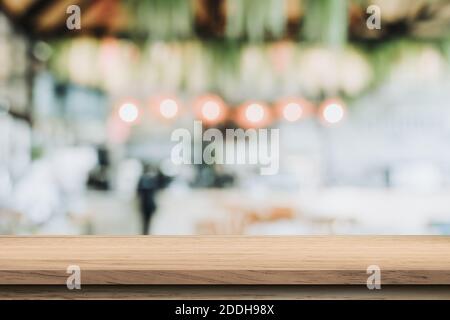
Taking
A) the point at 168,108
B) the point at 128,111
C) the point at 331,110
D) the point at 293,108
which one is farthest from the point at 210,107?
the point at 331,110

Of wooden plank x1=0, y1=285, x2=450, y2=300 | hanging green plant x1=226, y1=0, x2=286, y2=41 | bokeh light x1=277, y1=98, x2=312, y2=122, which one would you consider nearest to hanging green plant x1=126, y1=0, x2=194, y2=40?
hanging green plant x1=226, y1=0, x2=286, y2=41

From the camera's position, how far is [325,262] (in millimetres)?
1313

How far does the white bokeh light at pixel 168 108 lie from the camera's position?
5.20m

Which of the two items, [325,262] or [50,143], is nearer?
[325,262]

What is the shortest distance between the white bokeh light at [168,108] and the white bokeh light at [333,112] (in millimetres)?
1362

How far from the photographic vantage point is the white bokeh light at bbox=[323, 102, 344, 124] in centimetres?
536

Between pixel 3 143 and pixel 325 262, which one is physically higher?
pixel 3 143

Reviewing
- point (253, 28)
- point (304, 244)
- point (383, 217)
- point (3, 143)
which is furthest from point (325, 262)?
point (383, 217)

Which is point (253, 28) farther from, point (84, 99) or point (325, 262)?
point (325, 262)

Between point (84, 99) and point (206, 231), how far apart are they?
1.79 m

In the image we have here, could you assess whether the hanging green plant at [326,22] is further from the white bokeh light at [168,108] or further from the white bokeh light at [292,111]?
the white bokeh light at [168,108]

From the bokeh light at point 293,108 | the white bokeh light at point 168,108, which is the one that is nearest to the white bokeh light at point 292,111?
the bokeh light at point 293,108

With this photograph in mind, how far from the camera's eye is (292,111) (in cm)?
557

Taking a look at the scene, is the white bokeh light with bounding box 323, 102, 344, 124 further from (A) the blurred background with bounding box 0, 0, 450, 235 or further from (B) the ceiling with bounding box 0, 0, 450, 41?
(B) the ceiling with bounding box 0, 0, 450, 41
